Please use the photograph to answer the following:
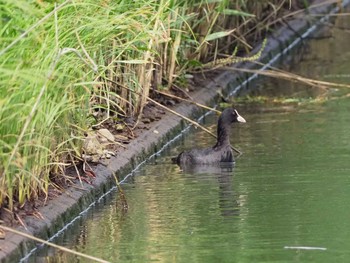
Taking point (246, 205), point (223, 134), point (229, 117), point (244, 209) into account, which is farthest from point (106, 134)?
point (244, 209)

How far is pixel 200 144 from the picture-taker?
13281 mm

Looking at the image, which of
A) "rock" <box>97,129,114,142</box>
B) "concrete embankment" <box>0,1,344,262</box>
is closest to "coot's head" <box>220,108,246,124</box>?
"concrete embankment" <box>0,1,344,262</box>

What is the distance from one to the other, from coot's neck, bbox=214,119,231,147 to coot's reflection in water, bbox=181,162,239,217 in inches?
11.4

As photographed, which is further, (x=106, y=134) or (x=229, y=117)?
(x=229, y=117)

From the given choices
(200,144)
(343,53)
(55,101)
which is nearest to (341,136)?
(200,144)

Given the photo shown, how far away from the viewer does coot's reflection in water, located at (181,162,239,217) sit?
9795 millimetres

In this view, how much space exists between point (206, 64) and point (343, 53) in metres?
4.23

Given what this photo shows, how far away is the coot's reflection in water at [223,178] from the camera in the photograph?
386 inches

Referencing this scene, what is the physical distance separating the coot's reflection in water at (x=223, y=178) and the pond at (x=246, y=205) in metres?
0.01

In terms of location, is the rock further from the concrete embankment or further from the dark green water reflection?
the dark green water reflection

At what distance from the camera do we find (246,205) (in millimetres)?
9852

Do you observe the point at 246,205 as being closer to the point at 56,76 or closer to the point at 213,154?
the point at 56,76

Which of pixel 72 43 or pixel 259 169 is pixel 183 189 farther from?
pixel 72 43

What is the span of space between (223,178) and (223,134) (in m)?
1.30
